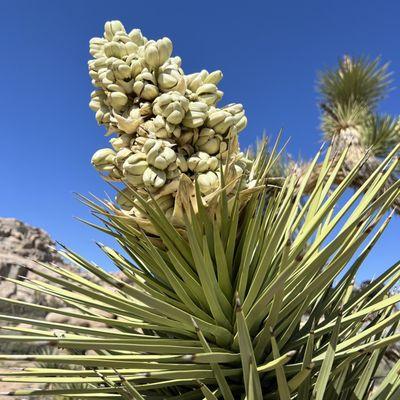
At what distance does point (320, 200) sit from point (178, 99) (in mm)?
618

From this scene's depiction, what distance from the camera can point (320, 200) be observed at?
1499 millimetres

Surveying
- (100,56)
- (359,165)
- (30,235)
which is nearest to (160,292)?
(359,165)

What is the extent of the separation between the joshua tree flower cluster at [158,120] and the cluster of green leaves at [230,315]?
11 centimetres

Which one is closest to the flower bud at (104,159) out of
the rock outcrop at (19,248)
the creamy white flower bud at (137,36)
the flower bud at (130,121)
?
the flower bud at (130,121)

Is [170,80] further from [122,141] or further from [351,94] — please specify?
[351,94]

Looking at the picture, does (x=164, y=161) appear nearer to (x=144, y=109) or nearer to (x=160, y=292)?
(x=144, y=109)

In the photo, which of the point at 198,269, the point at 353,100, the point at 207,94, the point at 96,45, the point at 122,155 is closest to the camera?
the point at 198,269

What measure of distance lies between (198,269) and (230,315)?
218 mm

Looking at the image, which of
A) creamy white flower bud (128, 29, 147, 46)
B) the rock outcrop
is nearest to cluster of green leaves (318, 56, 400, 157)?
creamy white flower bud (128, 29, 147, 46)

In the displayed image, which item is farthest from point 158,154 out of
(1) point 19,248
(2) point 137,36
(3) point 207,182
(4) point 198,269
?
(1) point 19,248

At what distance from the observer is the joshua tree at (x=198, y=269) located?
3.69 feet

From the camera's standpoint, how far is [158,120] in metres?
1.41

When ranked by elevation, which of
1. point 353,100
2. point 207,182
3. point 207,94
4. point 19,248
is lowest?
point 207,182

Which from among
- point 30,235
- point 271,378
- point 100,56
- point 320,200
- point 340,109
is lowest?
point 271,378
